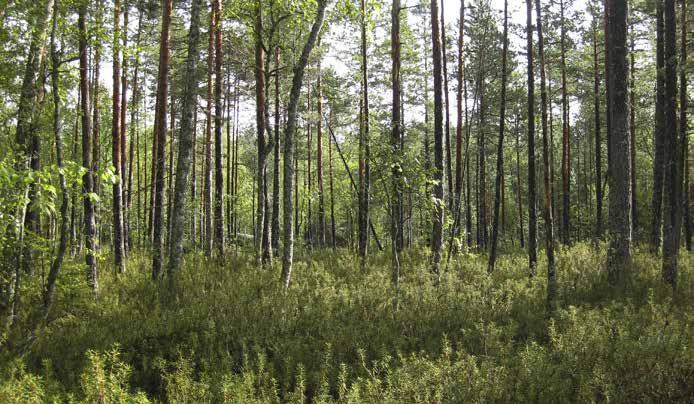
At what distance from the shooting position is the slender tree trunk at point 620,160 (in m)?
10.2

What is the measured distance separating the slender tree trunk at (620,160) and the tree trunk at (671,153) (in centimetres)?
89

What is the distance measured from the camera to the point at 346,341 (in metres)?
7.33

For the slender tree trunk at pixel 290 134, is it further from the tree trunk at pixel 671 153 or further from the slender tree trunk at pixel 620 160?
the tree trunk at pixel 671 153

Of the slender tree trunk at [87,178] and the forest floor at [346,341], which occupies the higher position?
the slender tree trunk at [87,178]

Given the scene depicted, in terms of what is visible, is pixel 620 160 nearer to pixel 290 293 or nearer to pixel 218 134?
pixel 290 293

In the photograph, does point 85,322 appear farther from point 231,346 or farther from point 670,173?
point 670,173

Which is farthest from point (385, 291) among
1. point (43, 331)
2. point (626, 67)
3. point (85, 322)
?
point (626, 67)

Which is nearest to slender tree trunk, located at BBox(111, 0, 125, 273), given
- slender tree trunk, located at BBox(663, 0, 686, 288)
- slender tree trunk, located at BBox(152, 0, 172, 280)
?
slender tree trunk, located at BBox(152, 0, 172, 280)

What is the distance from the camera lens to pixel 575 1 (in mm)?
21172

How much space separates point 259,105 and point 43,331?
324 inches

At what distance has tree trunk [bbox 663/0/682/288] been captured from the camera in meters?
10.1

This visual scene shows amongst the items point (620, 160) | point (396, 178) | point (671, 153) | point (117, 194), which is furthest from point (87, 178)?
point (671, 153)

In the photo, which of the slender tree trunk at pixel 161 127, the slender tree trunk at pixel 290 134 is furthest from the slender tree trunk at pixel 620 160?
the slender tree trunk at pixel 161 127

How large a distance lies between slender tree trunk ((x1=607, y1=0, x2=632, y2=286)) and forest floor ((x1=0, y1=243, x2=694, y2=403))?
0.53 meters
